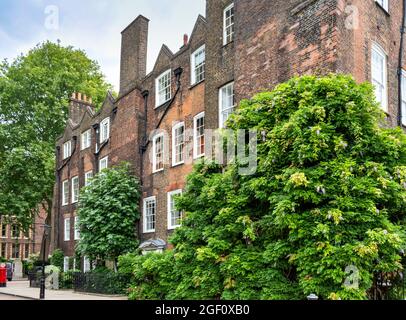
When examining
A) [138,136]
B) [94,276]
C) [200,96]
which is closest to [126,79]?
[138,136]

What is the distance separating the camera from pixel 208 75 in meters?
18.5

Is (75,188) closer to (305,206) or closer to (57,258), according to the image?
(57,258)

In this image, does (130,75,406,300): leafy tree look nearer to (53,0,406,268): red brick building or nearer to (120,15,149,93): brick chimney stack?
(53,0,406,268): red brick building

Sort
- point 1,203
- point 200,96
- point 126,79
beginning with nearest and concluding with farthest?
point 200,96, point 126,79, point 1,203

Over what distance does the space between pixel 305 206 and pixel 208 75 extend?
9.72m

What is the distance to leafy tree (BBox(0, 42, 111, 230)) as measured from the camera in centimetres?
3644

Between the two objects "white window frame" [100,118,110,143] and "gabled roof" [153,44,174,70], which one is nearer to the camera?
"gabled roof" [153,44,174,70]

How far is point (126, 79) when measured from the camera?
2609cm

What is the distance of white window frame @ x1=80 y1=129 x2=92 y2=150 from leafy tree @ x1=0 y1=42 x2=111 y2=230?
6.77 m

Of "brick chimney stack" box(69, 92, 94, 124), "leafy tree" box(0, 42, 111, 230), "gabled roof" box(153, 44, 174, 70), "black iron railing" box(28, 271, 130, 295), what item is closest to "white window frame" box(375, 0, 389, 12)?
"gabled roof" box(153, 44, 174, 70)

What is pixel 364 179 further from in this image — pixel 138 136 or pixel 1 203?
pixel 1 203

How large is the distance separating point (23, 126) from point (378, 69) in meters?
31.8

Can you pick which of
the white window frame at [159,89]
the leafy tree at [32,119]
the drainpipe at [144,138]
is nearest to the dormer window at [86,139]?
the leafy tree at [32,119]

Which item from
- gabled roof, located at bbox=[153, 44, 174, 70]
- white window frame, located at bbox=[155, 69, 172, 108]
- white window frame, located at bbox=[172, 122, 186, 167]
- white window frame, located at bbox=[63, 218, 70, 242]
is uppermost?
gabled roof, located at bbox=[153, 44, 174, 70]
